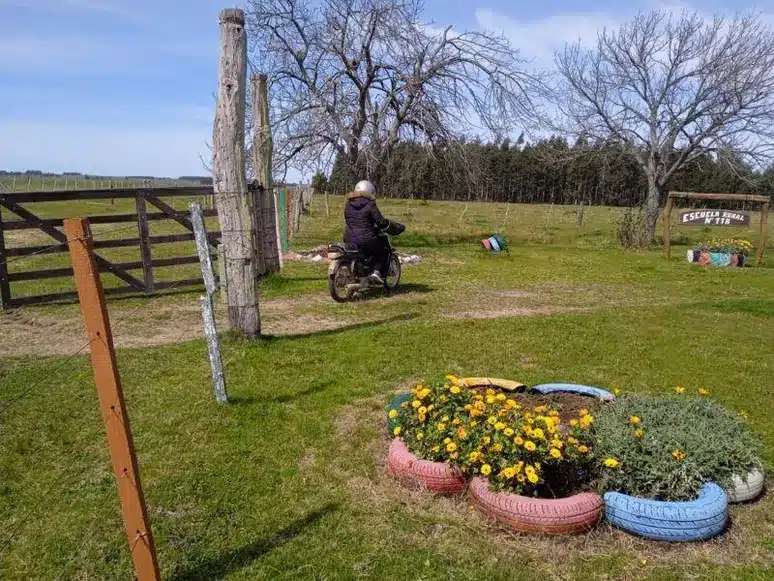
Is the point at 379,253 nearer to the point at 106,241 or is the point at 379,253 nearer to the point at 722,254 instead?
the point at 106,241

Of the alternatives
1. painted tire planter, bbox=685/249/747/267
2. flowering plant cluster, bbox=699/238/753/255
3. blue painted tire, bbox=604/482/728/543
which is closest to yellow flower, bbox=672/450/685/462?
blue painted tire, bbox=604/482/728/543

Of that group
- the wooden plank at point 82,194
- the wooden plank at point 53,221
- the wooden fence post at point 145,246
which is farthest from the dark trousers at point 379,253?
the wooden fence post at point 145,246

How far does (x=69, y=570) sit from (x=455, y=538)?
6.46ft

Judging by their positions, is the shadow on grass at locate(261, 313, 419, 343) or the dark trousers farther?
the dark trousers

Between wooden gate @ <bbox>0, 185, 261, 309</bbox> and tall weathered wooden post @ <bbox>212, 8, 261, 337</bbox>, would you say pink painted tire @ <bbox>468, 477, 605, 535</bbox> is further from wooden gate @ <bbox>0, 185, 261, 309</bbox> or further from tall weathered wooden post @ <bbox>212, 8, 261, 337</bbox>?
wooden gate @ <bbox>0, 185, 261, 309</bbox>

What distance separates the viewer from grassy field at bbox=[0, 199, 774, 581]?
10.1ft

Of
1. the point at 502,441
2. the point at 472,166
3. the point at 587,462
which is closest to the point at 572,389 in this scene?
the point at 587,462

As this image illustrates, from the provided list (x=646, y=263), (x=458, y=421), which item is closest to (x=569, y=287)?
(x=646, y=263)

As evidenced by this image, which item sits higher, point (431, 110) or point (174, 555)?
point (431, 110)

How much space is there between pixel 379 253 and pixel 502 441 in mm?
6160

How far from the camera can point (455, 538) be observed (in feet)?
10.6

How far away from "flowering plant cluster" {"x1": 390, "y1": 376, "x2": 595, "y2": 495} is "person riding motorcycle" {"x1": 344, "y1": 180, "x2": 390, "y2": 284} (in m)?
5.26

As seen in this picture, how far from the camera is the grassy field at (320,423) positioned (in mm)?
3068

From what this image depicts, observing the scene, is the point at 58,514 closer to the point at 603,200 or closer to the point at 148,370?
the point at 148,370
